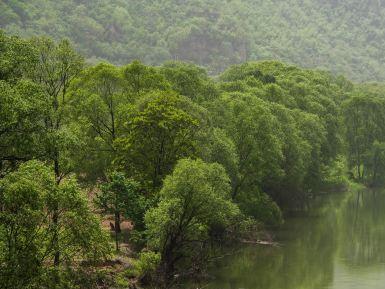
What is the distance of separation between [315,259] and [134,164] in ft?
67.5

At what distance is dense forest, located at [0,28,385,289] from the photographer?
3020 centimetres

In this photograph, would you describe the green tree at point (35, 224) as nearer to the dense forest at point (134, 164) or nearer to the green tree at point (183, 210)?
the dense forest at point (134, 164)

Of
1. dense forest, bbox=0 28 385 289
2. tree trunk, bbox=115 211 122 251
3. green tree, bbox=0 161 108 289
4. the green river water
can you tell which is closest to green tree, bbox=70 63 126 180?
dense forest, bbox=0 28 385 289

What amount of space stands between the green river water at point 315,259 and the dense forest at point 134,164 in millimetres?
2494

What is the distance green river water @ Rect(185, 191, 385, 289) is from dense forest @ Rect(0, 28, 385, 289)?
2.49m

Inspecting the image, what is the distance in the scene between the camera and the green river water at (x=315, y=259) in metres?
50.8

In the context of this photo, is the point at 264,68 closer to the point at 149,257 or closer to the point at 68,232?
the point at 149,257

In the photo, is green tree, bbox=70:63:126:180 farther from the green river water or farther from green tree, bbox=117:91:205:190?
the green river water

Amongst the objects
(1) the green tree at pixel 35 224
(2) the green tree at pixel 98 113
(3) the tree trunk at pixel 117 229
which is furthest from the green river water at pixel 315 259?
(1) the green tree at pixel 35 224

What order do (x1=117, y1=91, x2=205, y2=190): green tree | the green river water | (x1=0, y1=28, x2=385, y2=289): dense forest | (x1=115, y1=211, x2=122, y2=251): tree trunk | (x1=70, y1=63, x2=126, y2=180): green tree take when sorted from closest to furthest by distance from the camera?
1. (x1=0, y1=28, x2=385, y2=289): dense forest
2. (x1=115, y1=211, x2=122, y2=251): tree trunk
3. (x1=117, y1=91, x2=205, y2=190): green tree
4. the green river water
5. (x1=70, y1=63, x2=126, y2=180): green tree

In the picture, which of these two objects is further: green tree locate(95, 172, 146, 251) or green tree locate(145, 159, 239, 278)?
green tree locate(95, 172, 146, 251)

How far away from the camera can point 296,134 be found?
80.8m

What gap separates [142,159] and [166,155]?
6.59 ft

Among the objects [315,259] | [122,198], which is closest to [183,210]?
[122,198]
